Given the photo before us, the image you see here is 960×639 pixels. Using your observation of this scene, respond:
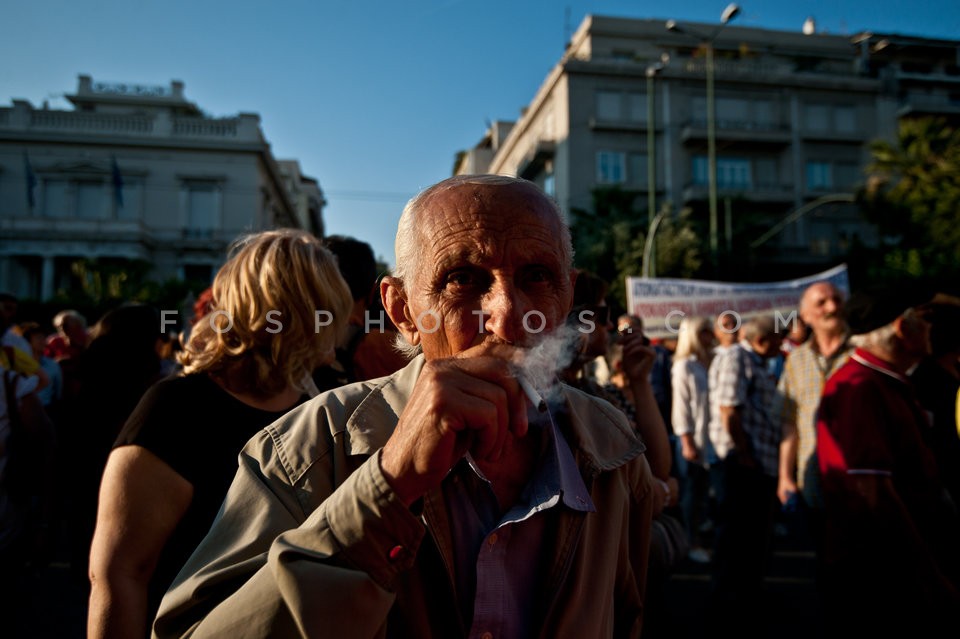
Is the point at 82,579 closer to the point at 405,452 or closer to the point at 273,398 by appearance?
the point at 273,398

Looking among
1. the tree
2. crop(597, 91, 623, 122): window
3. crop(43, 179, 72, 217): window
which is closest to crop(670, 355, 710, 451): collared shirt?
the tree

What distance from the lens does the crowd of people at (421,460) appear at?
3.13 feet

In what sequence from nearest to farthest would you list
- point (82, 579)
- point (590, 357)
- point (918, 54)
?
point (590, 357) → point (82, 579) → point (918, 54)

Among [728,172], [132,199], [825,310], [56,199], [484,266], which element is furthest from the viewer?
[56,199]

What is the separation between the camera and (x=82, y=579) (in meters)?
3.18

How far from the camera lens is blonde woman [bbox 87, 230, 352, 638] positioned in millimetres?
1636

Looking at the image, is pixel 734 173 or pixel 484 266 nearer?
pixel 484 266

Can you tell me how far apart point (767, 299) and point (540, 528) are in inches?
498

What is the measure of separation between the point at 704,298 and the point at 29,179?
42.8 meters

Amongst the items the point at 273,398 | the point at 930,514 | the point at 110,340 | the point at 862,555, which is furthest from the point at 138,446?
the point at 930,514

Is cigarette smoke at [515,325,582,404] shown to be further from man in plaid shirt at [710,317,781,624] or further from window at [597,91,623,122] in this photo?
window at [597,91,623,122]

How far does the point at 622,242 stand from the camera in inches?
1117

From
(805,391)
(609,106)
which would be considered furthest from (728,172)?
(805,391)

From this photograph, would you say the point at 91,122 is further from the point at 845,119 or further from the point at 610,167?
the point at 845,119
